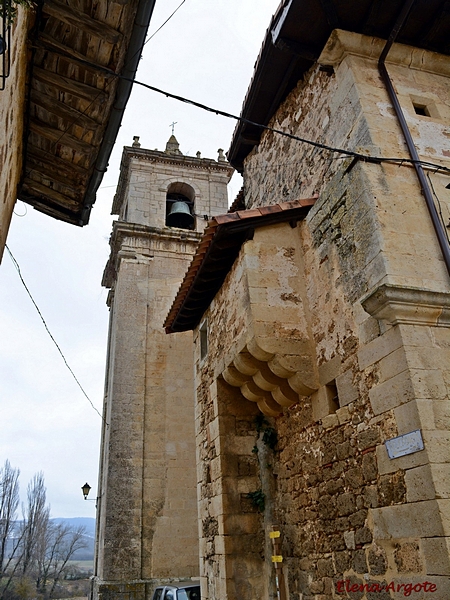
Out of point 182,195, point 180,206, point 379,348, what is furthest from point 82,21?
point 182,195

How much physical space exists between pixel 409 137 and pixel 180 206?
35.3 feet

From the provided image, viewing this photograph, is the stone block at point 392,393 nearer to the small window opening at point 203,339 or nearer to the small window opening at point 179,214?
the small window opening at point 203,339

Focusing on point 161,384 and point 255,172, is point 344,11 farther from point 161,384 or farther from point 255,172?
point 161,384

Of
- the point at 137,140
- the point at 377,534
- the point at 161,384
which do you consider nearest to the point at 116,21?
the point at 377,534

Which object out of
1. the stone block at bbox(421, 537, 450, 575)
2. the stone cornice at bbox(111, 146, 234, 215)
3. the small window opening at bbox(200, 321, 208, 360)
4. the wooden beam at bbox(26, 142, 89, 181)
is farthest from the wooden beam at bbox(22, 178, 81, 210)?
the stone cornice at bbox(111, 146, 234, 215)

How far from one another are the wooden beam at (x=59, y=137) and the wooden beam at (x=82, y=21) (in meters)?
1.09

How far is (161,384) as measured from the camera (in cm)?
1241

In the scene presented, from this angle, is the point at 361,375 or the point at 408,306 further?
the point at 361,375

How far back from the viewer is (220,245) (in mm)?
6227

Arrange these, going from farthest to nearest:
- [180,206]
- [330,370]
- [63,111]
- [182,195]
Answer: [182,195] < [180,206] < [330,370] < [63,111]

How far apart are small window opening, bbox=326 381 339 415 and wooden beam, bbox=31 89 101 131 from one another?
3.45 m

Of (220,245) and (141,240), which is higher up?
(141,240)

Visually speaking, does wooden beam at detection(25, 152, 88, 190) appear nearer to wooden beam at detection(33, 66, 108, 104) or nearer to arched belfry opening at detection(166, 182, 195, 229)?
wooden beam at detection(33, 66, 108, 104)

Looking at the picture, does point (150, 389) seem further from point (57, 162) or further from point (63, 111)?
point (63, 111)
